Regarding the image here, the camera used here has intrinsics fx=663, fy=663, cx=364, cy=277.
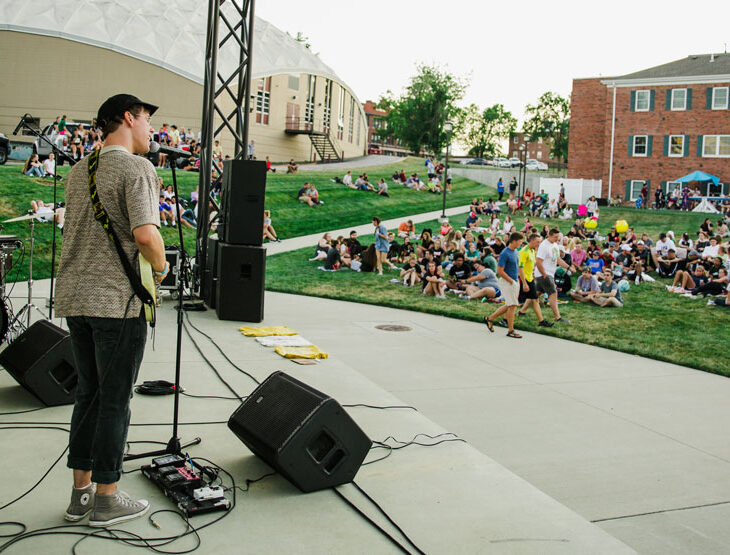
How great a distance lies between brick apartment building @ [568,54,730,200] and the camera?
134ft

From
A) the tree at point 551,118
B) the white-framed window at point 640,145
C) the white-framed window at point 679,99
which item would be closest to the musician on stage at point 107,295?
the white-framed window at point 640,145

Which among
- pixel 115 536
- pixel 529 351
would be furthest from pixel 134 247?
pixel 529 351

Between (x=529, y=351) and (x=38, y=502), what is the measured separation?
25.8ft

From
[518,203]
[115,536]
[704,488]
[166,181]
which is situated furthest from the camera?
[518,203]

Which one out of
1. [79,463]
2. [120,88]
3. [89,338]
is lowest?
[79,463]

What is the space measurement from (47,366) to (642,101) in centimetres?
4462

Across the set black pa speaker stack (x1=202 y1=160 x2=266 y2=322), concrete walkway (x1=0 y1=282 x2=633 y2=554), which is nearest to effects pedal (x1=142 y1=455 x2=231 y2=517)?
concrete walkway (x1=0 y1=282 x2=633 y2=554)

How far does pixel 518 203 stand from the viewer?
1410 inches

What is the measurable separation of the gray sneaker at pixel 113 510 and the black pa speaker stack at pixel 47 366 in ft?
7.26

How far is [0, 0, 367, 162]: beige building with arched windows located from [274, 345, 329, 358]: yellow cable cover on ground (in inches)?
1331

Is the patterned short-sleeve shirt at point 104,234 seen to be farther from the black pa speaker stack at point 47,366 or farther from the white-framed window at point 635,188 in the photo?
the white-framed window at point 635,188

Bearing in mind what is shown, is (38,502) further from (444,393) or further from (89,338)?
(444,393)

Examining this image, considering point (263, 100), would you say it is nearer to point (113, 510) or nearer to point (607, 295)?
point (607, 295)

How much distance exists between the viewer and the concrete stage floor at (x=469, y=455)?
142 inches
